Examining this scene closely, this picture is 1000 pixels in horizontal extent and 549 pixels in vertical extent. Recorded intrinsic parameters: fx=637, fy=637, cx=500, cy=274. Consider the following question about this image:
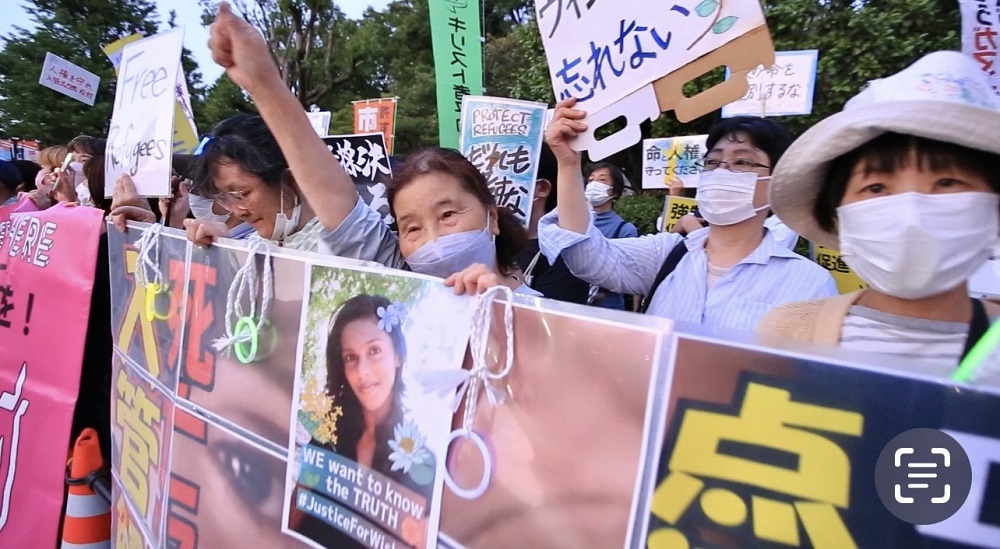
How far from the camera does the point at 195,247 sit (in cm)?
176

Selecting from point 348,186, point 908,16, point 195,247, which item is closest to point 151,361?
point 195,247

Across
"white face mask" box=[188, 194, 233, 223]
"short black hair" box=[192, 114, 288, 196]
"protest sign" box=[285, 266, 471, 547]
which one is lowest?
"protest sign" box=[285, 266, 471, 547]

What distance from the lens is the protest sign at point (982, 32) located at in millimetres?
2662

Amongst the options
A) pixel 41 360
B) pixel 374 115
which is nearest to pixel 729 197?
pixel 41 360

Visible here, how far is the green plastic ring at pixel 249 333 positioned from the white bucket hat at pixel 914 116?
124 cm

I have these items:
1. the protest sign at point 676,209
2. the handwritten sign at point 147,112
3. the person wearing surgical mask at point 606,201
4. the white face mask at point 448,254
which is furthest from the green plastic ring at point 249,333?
the protest sign at point 676,209

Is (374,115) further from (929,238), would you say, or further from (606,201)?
(929,238)

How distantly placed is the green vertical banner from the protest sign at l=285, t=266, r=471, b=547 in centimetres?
178

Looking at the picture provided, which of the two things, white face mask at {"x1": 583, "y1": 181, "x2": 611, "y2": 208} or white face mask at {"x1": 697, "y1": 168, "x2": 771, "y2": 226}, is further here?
white face mask at {"x1": 583, "y1": 181, "x2": 611, "y2": 208}

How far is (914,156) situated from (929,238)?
16 cm

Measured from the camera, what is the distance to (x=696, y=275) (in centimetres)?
192

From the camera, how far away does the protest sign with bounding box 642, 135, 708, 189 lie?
6461mm

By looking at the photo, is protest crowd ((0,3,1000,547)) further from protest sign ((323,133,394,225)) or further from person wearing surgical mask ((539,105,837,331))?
protest sign ((323,133,394,225))

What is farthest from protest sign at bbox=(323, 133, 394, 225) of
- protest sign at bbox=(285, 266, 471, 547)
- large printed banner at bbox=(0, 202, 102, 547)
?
protest sign at bbox=(285, 266, 471, 547)
